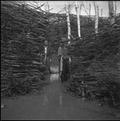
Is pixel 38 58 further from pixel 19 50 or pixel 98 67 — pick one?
pixel 98 67

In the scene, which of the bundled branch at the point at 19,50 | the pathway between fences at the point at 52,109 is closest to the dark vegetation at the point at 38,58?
the bundled branch at the point at 19,50

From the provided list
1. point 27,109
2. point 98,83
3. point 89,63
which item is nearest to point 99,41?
point 89,63

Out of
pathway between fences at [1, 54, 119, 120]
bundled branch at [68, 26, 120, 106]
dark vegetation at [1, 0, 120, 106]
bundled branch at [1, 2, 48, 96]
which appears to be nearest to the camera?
pathway between fences at [1, 54, 119, 120]

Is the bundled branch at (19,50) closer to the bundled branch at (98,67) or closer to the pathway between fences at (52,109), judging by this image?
the pathway between fences at (52,109)

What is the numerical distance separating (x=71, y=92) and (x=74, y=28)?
719 centimetres

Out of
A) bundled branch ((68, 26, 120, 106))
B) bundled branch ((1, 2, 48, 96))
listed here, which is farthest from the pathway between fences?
bundled branch ((1, 2, 48, 96))

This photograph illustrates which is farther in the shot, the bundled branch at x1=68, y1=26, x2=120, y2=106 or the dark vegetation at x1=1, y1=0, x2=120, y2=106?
the dark vegetation at x1=1, y1=0, x2=120, y2=106

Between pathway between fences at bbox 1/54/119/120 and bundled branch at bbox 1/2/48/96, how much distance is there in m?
0.75

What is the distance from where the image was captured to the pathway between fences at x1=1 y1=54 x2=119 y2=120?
12.3 ft

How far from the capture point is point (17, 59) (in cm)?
630

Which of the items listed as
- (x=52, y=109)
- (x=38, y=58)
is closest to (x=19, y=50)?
(x=38, y=58)

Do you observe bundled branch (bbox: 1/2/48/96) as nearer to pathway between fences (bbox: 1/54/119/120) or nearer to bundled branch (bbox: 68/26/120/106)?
pathway between fences (bbox: 1/54/119/120)

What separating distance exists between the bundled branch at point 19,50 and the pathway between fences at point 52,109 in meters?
0.75

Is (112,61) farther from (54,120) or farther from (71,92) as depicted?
(54,120)
